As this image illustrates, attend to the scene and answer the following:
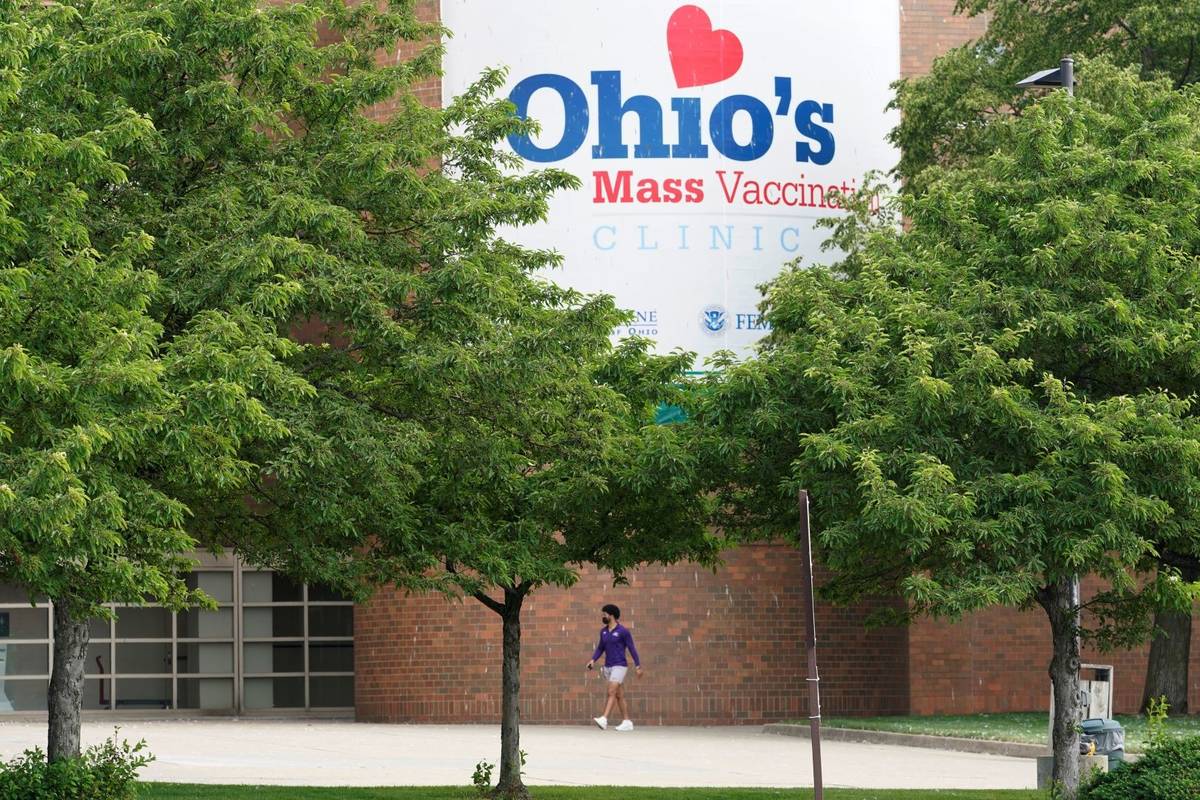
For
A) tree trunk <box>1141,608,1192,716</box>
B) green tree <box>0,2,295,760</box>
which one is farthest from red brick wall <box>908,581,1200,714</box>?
green tree <box>0,2,295,760</box>

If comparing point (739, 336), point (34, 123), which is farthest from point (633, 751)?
point (34, 123)

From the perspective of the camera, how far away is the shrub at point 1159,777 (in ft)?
43.8

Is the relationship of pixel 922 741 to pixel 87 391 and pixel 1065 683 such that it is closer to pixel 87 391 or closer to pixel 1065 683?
pixel 1065 683

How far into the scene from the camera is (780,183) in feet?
90.4

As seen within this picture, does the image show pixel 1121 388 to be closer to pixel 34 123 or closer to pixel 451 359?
pixel 451 359

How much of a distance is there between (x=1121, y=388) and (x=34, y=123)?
8.75 metres

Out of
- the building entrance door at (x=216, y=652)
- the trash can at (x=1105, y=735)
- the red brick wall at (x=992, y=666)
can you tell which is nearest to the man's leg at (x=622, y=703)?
the red brick wall at (x=992, y=666)

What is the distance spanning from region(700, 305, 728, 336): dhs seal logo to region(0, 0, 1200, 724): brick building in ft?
11.0

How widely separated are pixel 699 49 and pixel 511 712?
13.5m

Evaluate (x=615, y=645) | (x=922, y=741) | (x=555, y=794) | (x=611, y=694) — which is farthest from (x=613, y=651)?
(x=555, y=794)

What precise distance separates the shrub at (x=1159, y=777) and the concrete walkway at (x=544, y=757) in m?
3.65

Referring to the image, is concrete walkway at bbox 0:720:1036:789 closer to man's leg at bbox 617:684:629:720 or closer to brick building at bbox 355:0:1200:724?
man's leg at bbox 617:684:629:720

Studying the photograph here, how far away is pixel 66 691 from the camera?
49.5ft

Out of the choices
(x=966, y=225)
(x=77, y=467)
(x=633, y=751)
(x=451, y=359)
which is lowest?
(x=633, y=751)
